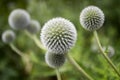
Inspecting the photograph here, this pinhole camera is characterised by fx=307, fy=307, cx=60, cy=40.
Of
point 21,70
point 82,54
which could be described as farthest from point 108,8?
point 21,70

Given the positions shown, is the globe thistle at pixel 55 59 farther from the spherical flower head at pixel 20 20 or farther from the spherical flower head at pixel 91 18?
the spherical flower head at pixel 20 20

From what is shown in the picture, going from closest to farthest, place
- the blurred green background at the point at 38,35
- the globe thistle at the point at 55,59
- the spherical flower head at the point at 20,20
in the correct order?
the globe thistle at the point at 55,59, the spherical flower head at the point at 20,20, the blurred green background at the point at 38,35

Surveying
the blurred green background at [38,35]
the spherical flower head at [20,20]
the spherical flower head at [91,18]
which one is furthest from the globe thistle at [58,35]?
the blurred green background at [38,35]

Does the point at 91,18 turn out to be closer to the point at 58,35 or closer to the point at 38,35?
the point at 58,35

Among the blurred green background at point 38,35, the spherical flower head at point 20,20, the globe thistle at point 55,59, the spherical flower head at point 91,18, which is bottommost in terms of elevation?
the globe thistle at point 55,59

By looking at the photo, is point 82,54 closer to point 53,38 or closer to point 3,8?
point 53,38

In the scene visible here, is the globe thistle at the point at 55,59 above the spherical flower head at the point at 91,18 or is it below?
below

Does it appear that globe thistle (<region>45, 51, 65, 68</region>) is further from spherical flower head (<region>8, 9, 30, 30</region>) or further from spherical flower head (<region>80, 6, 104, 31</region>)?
spherical flower head (<region>8, 9, 30, 30</region>)
